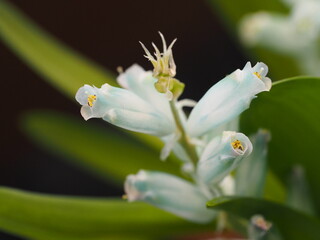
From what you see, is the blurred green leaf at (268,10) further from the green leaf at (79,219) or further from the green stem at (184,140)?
the green stem at (184,140)

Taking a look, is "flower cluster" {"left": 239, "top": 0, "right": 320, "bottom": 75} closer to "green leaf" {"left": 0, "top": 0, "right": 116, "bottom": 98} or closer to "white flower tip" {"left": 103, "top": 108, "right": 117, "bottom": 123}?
"green leaf" {"left": 0, "top": 0, "right": 116, "bottom": 98}

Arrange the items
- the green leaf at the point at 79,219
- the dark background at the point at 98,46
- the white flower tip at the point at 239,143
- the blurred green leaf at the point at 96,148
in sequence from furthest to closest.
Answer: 1. the dark background at the point at 98,46
2. the blurred green leaf at the point at 96,148
3. the green leaf at the point at 79,219
4. the white flower tip at the point at 239,143

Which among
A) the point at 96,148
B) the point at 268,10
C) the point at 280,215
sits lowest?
the point at 280,215

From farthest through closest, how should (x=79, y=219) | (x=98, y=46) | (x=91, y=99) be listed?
(x=98, y=46) < (x=79, y=219) < (x=91, y=99)

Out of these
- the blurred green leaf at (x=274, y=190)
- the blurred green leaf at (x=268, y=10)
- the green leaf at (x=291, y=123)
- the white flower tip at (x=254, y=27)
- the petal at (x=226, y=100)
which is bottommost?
the petal at (x=226, y=100)

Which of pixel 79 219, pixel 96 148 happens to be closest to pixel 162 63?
pixel 79 219

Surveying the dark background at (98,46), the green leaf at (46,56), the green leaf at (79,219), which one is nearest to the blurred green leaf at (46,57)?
the green leaf at (46,56)

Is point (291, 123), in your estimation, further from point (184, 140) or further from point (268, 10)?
point (268, 10)

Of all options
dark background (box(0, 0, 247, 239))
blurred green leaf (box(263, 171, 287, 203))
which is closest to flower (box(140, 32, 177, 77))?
blurred green leaf (box(263, 171, 287, 203))
